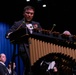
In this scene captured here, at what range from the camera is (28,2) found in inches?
516

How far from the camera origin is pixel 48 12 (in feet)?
45.7

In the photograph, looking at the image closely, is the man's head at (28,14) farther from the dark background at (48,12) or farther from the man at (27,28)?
the dark background at (48,12)

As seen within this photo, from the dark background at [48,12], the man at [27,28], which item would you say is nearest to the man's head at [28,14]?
the man at [27,28]

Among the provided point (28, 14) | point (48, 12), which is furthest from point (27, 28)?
point (48, 12)

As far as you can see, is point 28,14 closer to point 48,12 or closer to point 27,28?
point 27,28

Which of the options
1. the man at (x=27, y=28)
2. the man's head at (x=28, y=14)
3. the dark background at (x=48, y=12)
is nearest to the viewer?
the man at (x=27, y=28)

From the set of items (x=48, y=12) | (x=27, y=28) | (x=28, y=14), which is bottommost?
(x=48, y=12)

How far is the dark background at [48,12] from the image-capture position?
1306cm

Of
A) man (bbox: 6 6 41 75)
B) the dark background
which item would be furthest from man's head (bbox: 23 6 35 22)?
the dark background

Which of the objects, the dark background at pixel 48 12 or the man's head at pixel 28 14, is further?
the dark background at pixel 48 12

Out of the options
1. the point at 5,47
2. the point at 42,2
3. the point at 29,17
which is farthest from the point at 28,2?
the point at 29,17

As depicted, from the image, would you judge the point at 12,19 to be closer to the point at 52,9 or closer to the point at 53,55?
the point at 52,9

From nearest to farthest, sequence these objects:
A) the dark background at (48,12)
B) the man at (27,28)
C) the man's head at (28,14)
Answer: the man at (27,28) → the man's head at (28,14) → the dark background at (48,12)

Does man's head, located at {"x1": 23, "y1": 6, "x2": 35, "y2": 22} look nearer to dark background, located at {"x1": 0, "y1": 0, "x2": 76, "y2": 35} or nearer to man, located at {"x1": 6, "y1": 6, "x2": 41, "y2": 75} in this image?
man, located at {"x1": 6, "y1": 6, "x2": 41, "y2": 75}
